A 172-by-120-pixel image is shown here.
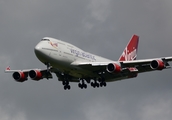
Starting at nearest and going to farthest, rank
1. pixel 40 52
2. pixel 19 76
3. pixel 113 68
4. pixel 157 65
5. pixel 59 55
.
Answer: pixel 40 52 → pixel 59 55 → pixel 157 65 → pixel 113 68 → pixel 19 76

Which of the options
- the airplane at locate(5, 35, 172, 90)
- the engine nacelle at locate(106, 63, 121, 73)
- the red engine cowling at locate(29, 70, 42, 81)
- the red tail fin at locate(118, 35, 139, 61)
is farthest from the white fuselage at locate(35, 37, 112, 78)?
the red tail fin at locate(118, 35, 139, 61)

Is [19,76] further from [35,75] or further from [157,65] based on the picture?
[157,65]

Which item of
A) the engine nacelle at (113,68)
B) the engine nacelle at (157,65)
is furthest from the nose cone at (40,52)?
the engine nacelle at (157,65)

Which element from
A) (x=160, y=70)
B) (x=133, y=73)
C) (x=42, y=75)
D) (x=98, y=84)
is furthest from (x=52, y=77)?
(x=160, y=70)

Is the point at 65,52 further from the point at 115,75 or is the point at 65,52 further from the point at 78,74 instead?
the point at 115,75

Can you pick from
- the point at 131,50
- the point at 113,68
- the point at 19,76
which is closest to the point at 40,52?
the point at 113,68

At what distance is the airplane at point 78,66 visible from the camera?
73188 millimetres

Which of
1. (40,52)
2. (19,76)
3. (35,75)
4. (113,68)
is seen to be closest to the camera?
(40,52)

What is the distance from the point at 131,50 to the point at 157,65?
20.1 metres

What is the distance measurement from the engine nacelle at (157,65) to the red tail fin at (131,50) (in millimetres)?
15762

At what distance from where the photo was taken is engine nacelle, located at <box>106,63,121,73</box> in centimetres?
7519

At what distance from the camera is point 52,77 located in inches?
3238

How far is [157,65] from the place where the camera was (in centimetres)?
7425

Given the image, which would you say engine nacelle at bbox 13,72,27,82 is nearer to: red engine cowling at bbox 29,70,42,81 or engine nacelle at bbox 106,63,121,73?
red engine cowling at bbox 29,70,42,81
